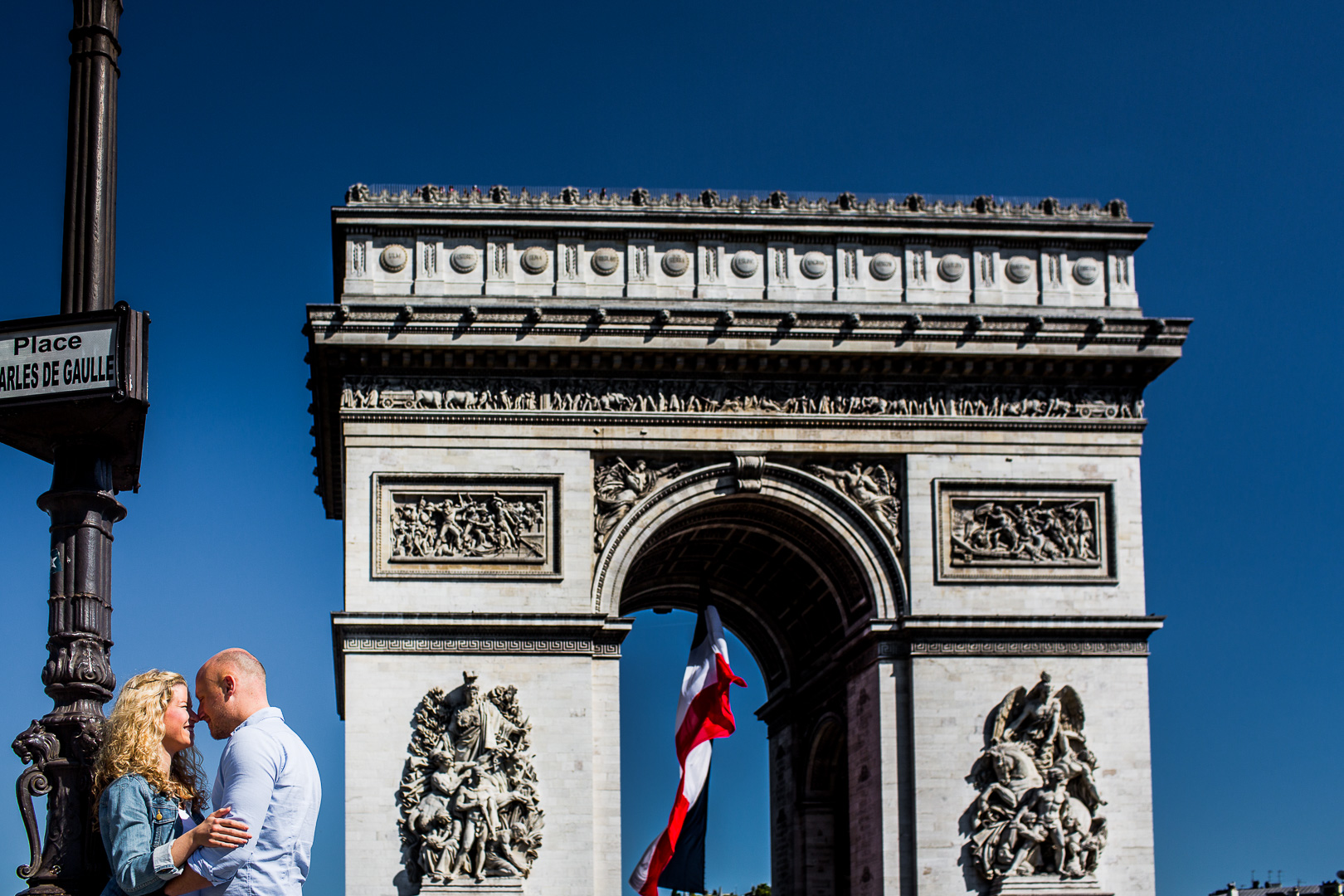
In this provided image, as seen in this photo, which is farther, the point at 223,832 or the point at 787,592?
the point at 787,592

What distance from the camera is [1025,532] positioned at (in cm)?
3166

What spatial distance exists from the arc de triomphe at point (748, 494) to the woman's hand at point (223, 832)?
71.9 feet

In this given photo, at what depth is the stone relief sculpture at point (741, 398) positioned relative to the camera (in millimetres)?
30781

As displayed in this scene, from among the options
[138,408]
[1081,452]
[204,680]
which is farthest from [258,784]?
[1081,452]

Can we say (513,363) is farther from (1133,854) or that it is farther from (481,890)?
(1133,854)

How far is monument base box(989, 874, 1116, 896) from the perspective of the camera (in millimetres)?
29656

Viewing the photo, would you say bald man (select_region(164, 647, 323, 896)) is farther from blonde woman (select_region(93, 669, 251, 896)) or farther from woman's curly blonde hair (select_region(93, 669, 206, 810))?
woman's curly blonde hair (select_region(93, 669, 206, 810))

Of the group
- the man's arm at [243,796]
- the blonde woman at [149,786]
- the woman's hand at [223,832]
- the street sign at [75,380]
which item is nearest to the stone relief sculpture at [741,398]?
the street sign at [75,380]

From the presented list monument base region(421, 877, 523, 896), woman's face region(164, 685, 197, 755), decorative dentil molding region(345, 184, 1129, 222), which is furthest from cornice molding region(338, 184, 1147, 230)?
woman's face region(164, 685, 197, 755)

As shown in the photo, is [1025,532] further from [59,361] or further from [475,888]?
[59,361]

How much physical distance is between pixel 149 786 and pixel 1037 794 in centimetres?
2409

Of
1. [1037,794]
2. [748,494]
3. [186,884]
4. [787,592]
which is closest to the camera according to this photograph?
[186,884]

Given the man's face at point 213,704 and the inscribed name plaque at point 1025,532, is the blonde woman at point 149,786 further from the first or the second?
the inscribed name plaque at point 1025,532

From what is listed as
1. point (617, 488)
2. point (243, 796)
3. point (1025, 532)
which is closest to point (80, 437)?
point (243, 796)
